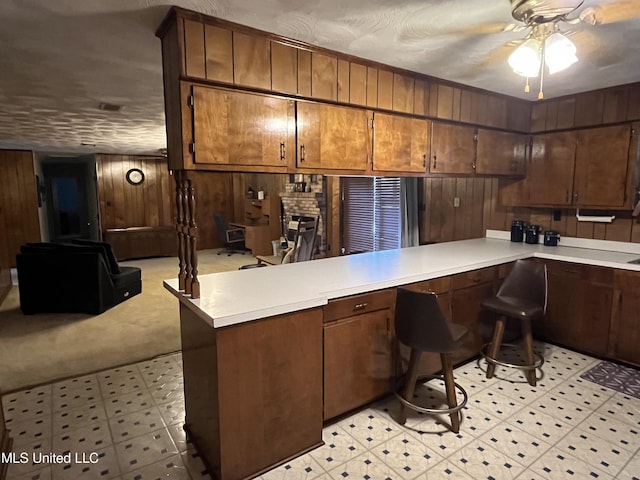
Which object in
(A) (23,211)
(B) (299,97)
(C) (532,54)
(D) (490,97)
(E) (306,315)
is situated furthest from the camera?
(A) (23,211)

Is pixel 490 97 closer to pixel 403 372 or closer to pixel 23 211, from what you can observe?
pixel 403 372

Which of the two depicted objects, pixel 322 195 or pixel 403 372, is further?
pixel 322 195

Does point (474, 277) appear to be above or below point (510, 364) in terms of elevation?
above

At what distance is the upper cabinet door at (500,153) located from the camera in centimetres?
339

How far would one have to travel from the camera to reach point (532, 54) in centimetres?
183

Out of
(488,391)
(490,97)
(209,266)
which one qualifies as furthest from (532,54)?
(209,266)

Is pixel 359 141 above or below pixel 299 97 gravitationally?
→ below

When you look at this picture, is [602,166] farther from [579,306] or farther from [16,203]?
[16,203]

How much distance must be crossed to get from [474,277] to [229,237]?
6070 mm

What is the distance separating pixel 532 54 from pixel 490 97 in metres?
1.63

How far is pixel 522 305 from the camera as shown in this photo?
9.00 ft

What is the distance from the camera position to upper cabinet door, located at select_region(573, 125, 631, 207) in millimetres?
3250

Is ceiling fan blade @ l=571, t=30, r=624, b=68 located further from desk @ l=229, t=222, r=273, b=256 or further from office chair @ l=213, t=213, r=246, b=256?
office chair @ l=213, t=213, r=246, b=256

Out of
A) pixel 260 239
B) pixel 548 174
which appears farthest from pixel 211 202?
pixel 548 174
